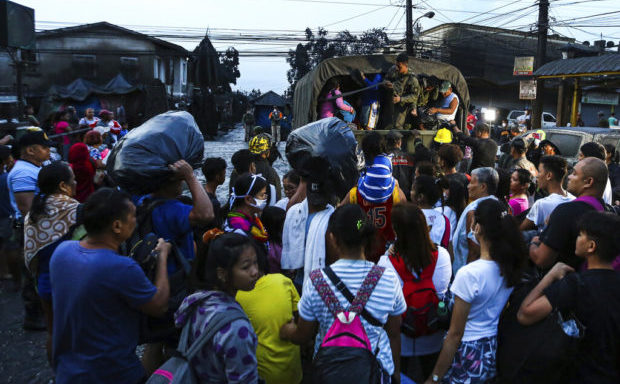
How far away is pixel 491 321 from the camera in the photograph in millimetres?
2564

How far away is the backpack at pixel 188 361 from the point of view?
1.92 m

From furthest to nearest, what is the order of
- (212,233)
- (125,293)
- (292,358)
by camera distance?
(212,233), (292,358), (125,293)

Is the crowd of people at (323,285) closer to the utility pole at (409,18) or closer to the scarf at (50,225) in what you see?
the scarf at (50,225)

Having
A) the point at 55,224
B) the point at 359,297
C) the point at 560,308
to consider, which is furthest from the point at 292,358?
the point at 55,224

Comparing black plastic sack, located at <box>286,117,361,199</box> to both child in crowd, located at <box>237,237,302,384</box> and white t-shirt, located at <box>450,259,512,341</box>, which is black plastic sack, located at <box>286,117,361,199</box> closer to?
child in crowd, located at <box>237,237,302,384</box>

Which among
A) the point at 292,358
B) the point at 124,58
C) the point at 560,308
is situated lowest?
the point at 292,358

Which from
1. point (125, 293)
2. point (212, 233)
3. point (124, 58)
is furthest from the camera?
point (124, 58)

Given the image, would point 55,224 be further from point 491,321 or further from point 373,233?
point 491,321

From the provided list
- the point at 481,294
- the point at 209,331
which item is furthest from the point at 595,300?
the point at 209,331

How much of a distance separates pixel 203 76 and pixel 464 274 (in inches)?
951

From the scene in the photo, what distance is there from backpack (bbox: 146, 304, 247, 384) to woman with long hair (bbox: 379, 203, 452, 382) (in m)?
1.10

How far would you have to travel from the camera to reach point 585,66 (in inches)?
555

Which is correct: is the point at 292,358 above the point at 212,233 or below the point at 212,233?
below

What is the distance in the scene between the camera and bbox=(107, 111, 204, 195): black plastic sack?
2691 mm
